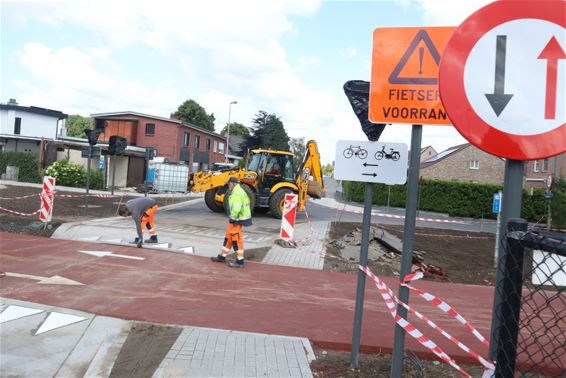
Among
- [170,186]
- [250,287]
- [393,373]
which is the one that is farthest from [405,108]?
[170,186]

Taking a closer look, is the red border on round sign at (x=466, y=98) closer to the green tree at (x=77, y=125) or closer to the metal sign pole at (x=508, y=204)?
the metal sign pole at (x=508, y=204)

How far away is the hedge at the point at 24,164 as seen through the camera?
1246 inches

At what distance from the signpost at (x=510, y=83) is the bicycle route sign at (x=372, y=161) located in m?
2.02

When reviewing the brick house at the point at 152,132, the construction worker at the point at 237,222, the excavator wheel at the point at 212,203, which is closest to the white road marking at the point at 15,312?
the construction worker at the point at 237,222

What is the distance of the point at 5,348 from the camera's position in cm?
452

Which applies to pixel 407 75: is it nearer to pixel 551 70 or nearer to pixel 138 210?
pixel 551 70

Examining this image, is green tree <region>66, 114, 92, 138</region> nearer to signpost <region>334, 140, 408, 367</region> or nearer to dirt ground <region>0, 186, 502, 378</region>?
dirt ground <region>0, 186, 502, 378</region>

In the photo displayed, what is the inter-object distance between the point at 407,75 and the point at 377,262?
800cm

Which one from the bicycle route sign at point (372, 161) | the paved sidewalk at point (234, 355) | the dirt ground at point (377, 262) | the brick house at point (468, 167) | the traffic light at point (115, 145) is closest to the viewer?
the bicycle route sign at point (372, 161)

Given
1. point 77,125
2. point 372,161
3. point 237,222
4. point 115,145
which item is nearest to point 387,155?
point 372,161

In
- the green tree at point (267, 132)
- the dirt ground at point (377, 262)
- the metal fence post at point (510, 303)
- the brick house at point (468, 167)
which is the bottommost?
the dirt ground at point (377, 262)

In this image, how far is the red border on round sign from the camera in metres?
1.70

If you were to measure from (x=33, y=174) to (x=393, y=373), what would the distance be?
3404 cm

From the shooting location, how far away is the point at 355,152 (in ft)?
Answer: 13.3
